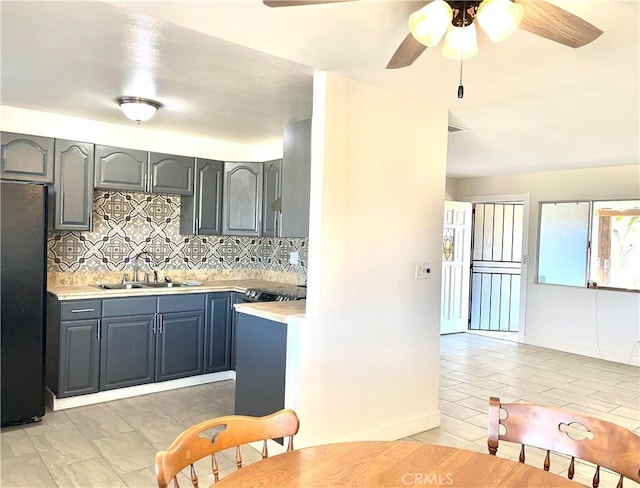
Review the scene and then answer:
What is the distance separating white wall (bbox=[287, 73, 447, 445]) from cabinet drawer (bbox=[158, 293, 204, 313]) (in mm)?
1813

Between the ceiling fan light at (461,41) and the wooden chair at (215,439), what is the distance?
1.52 m

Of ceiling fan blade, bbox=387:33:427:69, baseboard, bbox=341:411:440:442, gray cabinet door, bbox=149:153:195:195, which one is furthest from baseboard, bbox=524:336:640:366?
ceiling fan blade, bbox=387:33:427:69

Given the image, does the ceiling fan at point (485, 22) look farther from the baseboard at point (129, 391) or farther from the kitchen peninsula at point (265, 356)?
the baseboard at point (129, 391)

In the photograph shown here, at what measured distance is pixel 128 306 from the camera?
393 cm

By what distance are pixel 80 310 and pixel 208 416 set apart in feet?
4.31

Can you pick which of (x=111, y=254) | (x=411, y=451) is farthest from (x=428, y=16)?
(x=111, y=254)

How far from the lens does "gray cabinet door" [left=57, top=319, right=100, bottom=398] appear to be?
3650 mm

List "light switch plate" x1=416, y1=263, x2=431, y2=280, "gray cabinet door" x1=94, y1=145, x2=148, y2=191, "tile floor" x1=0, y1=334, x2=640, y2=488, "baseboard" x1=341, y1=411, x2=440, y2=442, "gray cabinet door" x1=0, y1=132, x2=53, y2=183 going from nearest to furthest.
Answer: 1. "tile floor" x1=0, y1=334, x2=640, y2=488
2. "baseboard" x1=341, y1=411, x2=440, y2=442
3. "light switch plate" x1=416, y1=263, x2=431, y2=280
4. "gray cabinet door" x1=0, y1=132, x2=53, y2=183
5. "gray cabinet door" x1=94, y1=145, x2=148, y2=191

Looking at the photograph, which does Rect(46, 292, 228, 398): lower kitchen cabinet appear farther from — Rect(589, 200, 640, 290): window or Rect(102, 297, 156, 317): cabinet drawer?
Rect(589, 200, 640, 290): window

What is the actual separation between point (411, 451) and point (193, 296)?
10.6 ft

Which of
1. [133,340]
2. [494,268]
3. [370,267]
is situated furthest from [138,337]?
[494,268]

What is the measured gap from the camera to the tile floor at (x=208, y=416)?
2744mm

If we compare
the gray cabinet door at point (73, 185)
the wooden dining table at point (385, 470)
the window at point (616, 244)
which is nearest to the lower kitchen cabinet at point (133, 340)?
the gray cabinet door at point (73, 185)

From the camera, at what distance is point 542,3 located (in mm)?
1539
